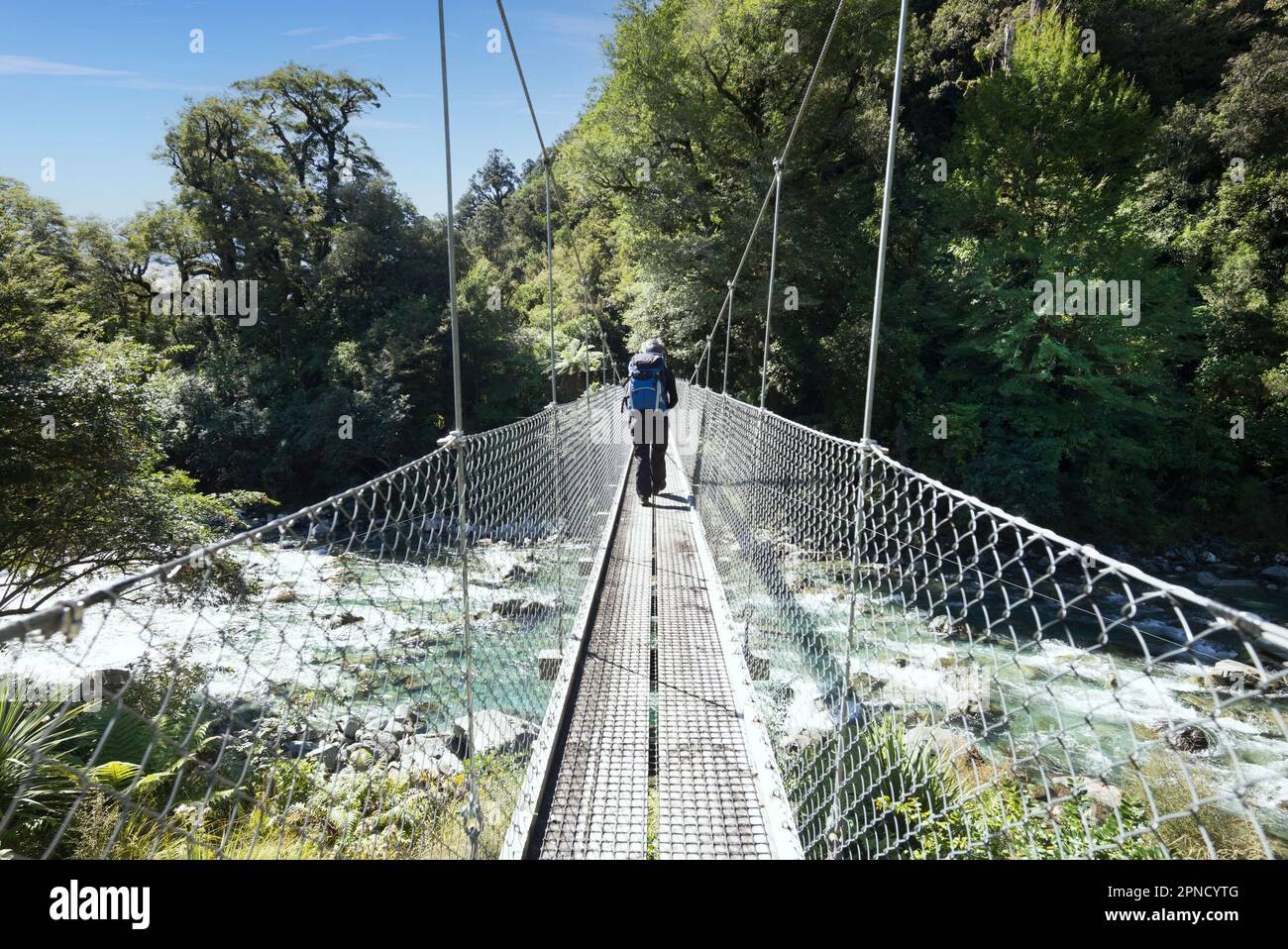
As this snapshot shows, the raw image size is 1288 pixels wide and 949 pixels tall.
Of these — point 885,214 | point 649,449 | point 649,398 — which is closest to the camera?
point 885,214

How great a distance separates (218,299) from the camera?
1306cm

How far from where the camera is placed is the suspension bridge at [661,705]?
2.92ft

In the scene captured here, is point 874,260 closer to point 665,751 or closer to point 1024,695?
point 1024,695

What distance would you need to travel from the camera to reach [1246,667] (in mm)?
5793

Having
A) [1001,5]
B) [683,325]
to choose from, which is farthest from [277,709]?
[1001,5]

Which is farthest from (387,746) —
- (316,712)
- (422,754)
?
(316,712)

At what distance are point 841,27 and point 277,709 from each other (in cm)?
1312

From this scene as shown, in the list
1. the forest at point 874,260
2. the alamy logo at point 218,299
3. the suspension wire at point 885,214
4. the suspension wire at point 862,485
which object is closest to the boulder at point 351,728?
the suspension wire at point 862,485

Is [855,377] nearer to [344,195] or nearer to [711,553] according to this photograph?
[711,553]

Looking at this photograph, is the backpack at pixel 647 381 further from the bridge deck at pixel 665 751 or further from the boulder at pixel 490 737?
the boulder at pixel 490 737

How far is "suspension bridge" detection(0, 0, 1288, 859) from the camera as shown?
0.89 m

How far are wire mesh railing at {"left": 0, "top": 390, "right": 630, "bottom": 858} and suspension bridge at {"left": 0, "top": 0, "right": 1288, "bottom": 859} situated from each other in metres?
0.02
